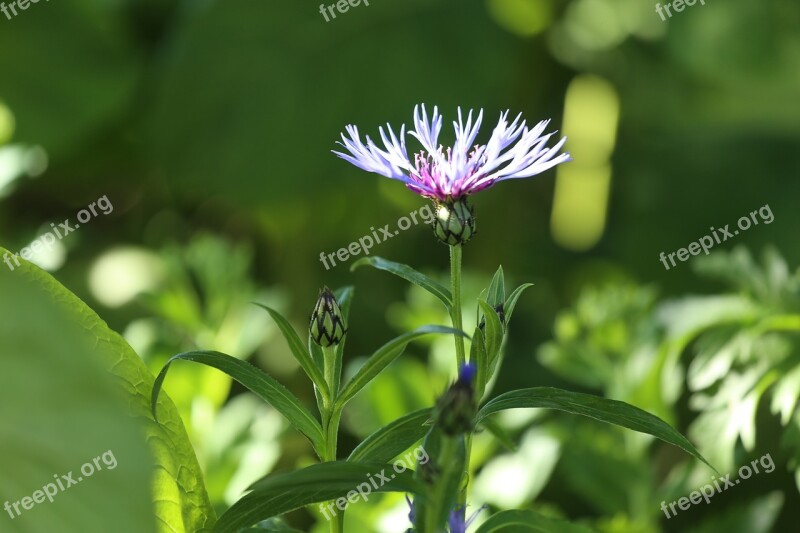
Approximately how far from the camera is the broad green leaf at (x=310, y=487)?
0.22m

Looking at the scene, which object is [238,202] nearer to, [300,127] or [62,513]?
[300,127]

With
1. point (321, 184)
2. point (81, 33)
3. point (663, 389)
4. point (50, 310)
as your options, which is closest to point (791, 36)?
point (321, 184)

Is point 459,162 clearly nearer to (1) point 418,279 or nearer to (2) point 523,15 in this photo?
(1) point 418,279

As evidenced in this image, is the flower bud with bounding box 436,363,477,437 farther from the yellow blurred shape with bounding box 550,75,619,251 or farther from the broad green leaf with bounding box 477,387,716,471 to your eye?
the yellow blurred shape with bounding box 550,75,619,251

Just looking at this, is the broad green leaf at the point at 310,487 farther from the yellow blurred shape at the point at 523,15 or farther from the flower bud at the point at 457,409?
the yellow blurred shape at the point at 523,15

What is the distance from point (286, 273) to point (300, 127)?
0.14m

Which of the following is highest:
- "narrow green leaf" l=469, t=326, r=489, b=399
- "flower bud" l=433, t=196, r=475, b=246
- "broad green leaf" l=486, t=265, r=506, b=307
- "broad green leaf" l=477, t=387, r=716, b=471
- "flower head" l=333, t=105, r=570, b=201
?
"flower head" l=333, t=105, r=570, b=201

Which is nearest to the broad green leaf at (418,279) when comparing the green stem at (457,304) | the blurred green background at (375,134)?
the green stem at (457,304)

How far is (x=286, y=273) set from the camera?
878 mm

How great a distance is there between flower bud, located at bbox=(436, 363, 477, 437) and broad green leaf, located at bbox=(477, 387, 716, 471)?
2.1 inches

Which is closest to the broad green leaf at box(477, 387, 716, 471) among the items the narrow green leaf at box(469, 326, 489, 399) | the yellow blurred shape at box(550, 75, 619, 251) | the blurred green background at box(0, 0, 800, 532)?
the narrow green leaf at box(469, 326, 489, 399)

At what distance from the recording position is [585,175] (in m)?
0.93

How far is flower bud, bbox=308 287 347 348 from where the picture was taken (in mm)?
280

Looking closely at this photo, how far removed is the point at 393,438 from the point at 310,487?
0.06 meters
